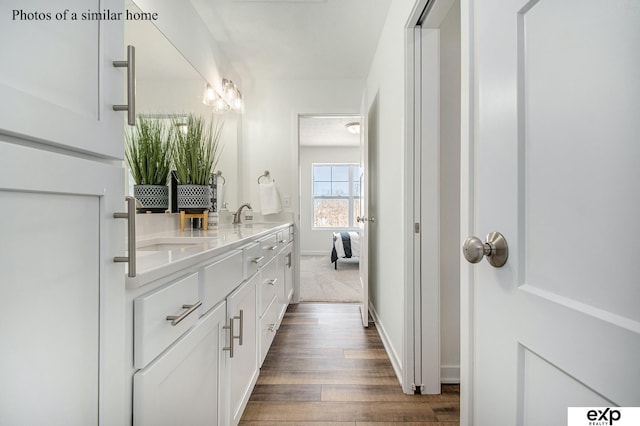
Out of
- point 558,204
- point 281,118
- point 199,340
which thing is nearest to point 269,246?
point 199,340

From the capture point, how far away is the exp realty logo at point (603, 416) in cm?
40

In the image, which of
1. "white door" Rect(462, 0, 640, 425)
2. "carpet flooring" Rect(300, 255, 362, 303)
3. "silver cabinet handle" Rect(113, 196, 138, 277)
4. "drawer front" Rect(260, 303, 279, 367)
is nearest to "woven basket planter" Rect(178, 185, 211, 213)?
"drawer front" Rect(260, 303, 279, 367)

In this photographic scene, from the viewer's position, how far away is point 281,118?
3.42 m

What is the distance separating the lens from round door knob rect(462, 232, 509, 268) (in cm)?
63

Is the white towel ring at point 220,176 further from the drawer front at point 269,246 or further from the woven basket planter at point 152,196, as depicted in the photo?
the woven basket planter at point 152,196

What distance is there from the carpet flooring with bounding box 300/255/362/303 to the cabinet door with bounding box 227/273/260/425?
1.88 meters

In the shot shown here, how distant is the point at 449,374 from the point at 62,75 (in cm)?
213

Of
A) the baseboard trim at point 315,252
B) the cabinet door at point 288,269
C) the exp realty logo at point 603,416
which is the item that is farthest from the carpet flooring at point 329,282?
the exp realty logo at point 603,416

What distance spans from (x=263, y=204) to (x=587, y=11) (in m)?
3.03

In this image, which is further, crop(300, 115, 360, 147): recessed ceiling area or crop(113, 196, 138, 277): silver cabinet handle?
crop(300, 115, 360, 147): recessed ceiling area

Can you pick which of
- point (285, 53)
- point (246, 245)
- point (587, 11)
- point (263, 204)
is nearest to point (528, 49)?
point (587, 11)

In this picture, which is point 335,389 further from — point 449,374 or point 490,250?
point 490,250

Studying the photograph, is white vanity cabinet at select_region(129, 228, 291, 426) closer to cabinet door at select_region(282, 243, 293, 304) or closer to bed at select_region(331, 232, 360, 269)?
cabinet door at select_region(282, 243, 293, 304)

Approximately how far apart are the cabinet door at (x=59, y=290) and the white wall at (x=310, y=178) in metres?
6.46
